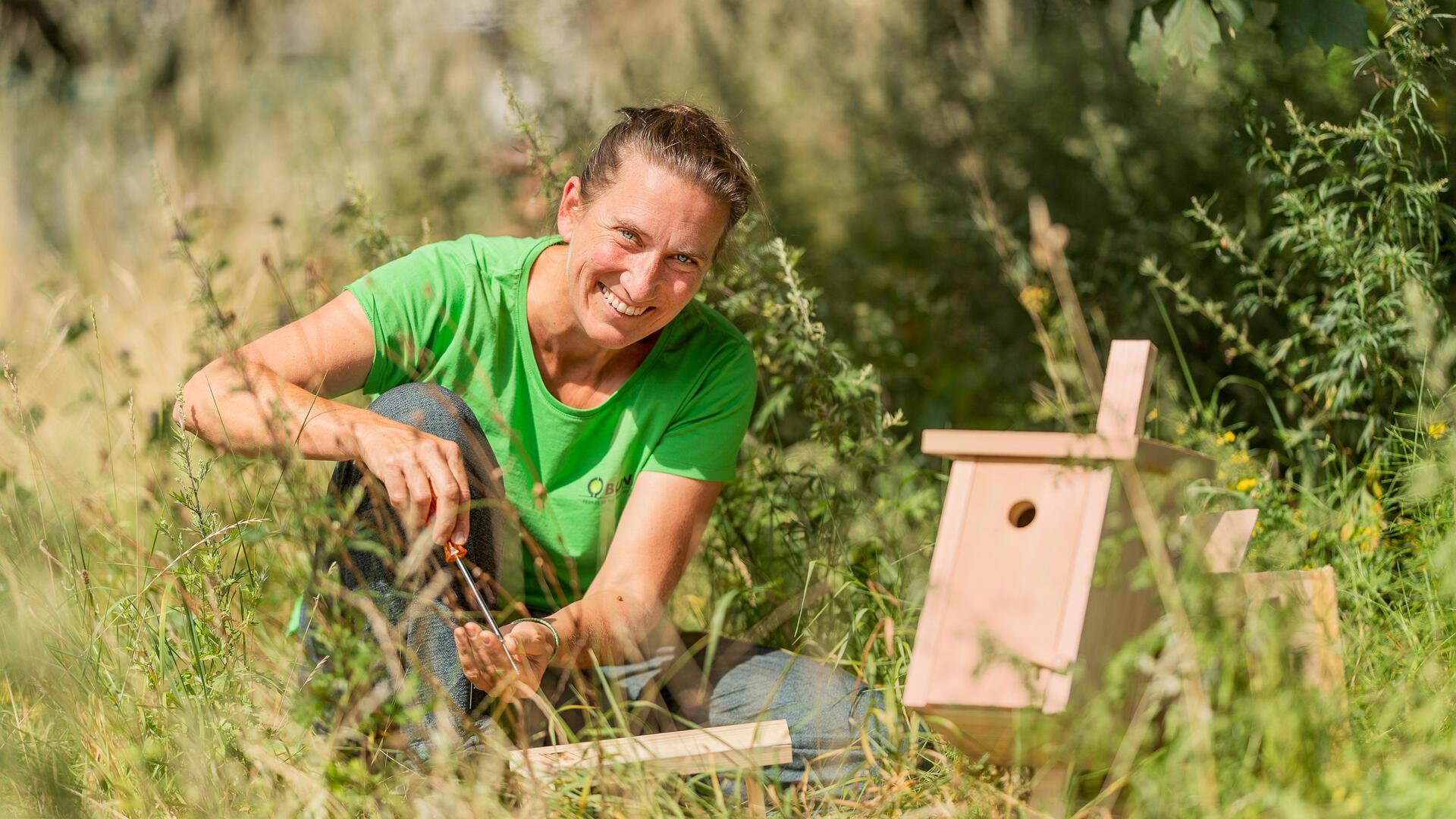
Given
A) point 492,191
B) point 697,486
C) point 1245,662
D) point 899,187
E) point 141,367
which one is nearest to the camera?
point 1245,662

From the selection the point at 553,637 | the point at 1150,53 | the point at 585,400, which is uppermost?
the point at 1150,53

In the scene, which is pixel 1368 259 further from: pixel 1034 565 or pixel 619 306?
pixel 619 306

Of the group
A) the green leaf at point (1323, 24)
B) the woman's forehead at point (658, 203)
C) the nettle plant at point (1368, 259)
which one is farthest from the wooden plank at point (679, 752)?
the green leaf at point (1323, 24)

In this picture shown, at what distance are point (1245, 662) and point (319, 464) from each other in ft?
8.75

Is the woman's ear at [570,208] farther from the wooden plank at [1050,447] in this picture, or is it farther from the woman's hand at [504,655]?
the wooden plank at [1050,447]

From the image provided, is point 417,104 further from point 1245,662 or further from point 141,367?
point 1245,662

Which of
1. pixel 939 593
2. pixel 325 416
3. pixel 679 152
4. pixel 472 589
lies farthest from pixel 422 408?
pixel 939 593

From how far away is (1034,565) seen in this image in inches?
66.4

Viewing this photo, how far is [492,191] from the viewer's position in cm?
474

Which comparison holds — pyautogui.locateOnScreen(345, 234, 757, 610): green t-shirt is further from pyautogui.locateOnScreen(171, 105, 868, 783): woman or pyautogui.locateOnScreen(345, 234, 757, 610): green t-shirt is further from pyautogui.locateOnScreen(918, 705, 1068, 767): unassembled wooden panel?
pyautogui.locateOnScreen(918, 705, 1068, 767): unassembled wooden panel

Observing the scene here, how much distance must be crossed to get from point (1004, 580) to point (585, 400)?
1081 millimetres

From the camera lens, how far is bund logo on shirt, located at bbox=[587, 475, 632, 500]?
96.6 inches

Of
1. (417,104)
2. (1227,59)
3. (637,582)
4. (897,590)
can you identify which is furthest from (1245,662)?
(417,104)

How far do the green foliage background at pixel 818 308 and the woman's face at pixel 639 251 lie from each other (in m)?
0.36
